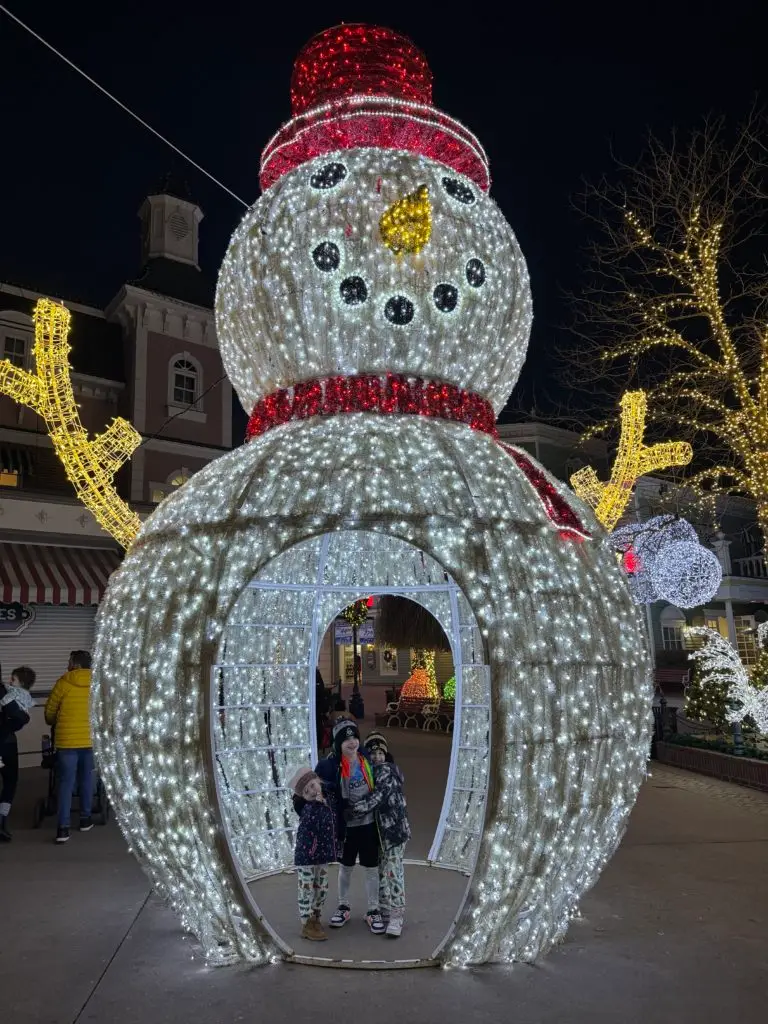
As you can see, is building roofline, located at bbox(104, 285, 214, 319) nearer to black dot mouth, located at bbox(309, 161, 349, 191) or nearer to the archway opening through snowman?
the archway opening through snowman

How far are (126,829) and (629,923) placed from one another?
130 inches

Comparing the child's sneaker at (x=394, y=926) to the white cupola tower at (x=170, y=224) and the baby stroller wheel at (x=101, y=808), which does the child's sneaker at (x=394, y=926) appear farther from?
the white cupola tower at (x=170, y=224)

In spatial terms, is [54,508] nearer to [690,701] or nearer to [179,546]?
[179,546]

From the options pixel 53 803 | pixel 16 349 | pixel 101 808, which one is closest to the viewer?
pixel 101 808

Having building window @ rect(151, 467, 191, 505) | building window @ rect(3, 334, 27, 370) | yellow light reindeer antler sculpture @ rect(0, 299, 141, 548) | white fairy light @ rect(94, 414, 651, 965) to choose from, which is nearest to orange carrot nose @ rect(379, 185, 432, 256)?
white fairy light @ rect(94, 414, 651, 965)

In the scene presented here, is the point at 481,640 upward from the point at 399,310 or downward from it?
downward

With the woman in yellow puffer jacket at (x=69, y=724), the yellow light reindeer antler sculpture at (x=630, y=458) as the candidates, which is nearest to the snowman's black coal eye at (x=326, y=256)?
the yellow light reindeer antler sculpture at (x=630, y=458)

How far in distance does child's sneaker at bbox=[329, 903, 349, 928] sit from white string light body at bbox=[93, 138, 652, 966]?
885 millimetres

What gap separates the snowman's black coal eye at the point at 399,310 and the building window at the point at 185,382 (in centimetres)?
1388

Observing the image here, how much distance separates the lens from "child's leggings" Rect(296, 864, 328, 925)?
15.9ft

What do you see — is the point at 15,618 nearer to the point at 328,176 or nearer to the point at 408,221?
the point at 328,176

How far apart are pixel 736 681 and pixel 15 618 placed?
1185 cm

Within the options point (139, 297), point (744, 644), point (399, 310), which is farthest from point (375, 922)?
point (744, 644)

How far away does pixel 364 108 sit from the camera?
5.20m
